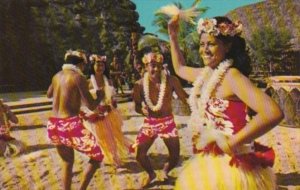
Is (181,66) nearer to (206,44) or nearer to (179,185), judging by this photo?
(206,44)

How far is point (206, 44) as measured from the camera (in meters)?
2.32

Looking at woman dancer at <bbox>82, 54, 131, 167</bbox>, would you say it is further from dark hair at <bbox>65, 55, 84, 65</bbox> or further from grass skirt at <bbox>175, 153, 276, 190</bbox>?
grass skirt at <bbox>175, 153, 276, 190</bbox>

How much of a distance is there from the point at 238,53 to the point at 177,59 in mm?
481

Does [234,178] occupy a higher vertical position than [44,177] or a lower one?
higher

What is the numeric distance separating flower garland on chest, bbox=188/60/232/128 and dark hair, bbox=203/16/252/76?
0.04 m

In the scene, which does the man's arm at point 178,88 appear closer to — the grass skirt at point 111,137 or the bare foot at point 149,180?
the bare foot at point 149,180

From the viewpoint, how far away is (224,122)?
7.63 feet

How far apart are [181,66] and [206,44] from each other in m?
0.39

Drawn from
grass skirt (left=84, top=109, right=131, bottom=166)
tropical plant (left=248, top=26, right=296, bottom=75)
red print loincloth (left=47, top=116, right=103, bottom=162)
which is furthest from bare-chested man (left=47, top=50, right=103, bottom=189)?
tropical plant (left=248, top=26, right=296, bottom=75)

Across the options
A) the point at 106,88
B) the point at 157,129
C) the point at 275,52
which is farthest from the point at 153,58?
the point at 275,52

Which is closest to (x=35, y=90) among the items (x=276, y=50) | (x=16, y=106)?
(x=16, y=106)

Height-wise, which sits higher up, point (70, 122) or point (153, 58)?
point (153, 58)

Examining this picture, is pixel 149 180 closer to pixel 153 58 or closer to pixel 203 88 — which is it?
pixel 153 58

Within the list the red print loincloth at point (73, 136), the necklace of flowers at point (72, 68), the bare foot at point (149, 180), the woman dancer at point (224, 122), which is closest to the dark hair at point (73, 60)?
the necklace of flowers at point (72, 68)
